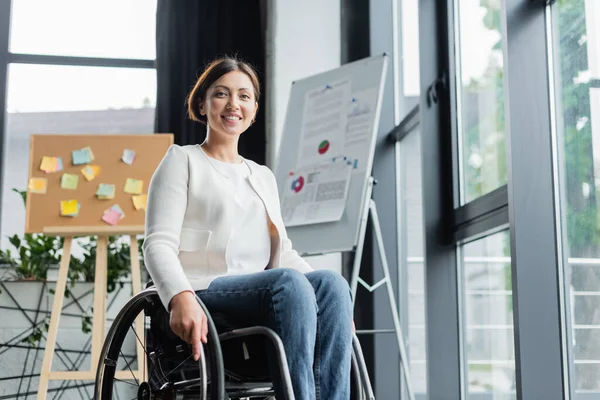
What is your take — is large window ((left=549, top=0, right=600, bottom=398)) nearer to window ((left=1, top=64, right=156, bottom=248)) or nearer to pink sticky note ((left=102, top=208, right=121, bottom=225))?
pink sticky note ((left=102, top=208, right=121, bottom=225))

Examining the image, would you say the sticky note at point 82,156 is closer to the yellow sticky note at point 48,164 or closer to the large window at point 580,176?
the yellow sticky note at point 48,164

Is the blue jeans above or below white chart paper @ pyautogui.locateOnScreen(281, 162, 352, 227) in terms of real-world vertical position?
below

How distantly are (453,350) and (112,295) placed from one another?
1945 mm

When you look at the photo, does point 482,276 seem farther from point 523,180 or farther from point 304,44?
point 304,44

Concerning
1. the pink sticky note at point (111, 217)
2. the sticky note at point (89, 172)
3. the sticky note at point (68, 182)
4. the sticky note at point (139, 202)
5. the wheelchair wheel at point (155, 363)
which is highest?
the sticky note at point (89, 172)

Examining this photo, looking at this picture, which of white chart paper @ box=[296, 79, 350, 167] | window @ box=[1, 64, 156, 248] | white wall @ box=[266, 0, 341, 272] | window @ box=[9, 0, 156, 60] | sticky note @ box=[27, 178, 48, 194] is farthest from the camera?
window @ box=[9, 0, 156, 60]

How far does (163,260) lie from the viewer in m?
1.61

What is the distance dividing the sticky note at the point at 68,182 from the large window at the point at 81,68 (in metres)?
1.17

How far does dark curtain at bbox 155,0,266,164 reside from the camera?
15.1ft

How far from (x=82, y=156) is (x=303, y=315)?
7.88ft

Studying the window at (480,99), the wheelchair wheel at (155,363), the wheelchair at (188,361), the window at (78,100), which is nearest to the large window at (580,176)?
the window at (480,99)

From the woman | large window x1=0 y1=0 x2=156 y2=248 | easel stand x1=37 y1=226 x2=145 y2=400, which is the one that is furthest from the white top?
large window x1=0 y1=0 x2=156 y2=248

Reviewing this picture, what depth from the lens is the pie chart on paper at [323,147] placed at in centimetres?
339

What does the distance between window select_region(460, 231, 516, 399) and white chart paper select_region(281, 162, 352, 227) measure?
0.53 meters
